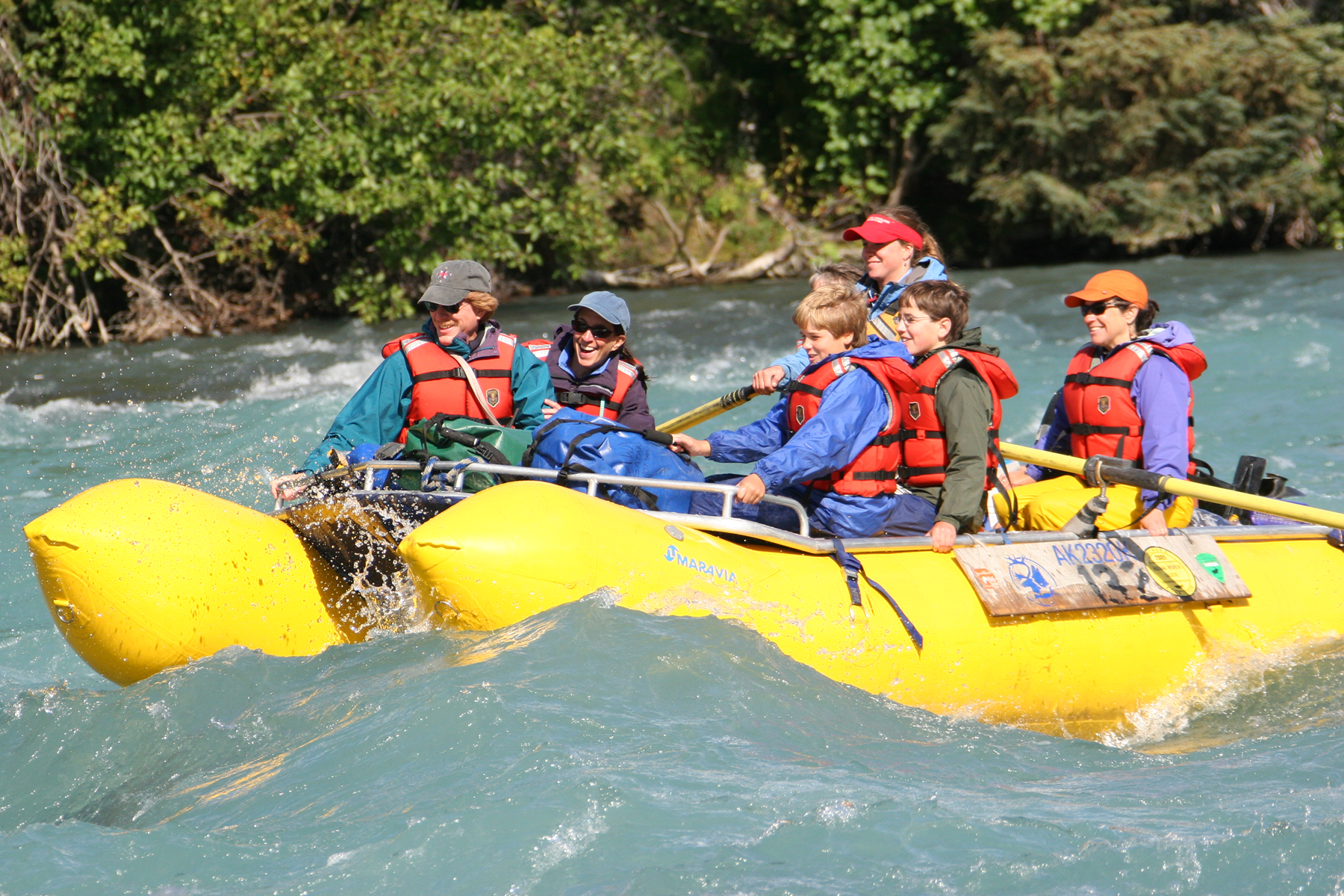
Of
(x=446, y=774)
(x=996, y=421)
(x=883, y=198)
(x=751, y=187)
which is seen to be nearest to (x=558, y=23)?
(x=751, y=187)

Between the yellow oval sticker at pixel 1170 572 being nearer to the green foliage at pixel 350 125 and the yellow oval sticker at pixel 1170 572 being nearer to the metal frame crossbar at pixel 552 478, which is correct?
the metal frame crossbar at pixel 552 478

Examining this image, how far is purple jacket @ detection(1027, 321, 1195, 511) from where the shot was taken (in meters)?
4.37

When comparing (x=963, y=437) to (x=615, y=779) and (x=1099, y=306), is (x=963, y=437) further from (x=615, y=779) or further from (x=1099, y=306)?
(x=615, y=779)

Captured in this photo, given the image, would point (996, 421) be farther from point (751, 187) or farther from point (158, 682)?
point (751, 187)

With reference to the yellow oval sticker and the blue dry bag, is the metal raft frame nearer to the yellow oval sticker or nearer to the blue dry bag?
the blue dry bag

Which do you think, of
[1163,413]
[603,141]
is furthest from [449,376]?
[603,141]

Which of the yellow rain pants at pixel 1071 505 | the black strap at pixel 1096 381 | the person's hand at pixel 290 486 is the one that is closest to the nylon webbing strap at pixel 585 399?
the person's hand at pixel 290 486

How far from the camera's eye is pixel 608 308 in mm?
4410

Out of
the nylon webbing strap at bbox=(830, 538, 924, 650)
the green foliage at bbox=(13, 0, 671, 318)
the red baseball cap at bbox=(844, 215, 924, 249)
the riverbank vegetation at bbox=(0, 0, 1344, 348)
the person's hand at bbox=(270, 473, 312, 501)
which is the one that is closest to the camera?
the nylon webbing strap at bbox=(830, 538, 924, 650)

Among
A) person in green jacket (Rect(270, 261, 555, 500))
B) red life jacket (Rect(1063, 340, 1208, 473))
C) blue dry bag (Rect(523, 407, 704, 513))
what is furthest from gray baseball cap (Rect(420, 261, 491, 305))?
red life jacket (Rect(1063, 340, 1208, 473))

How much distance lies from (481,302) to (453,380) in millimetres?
310

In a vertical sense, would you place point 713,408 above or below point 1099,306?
below

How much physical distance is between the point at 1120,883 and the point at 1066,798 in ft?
1.48

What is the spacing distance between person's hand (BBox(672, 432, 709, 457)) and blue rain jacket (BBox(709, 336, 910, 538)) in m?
0.30
